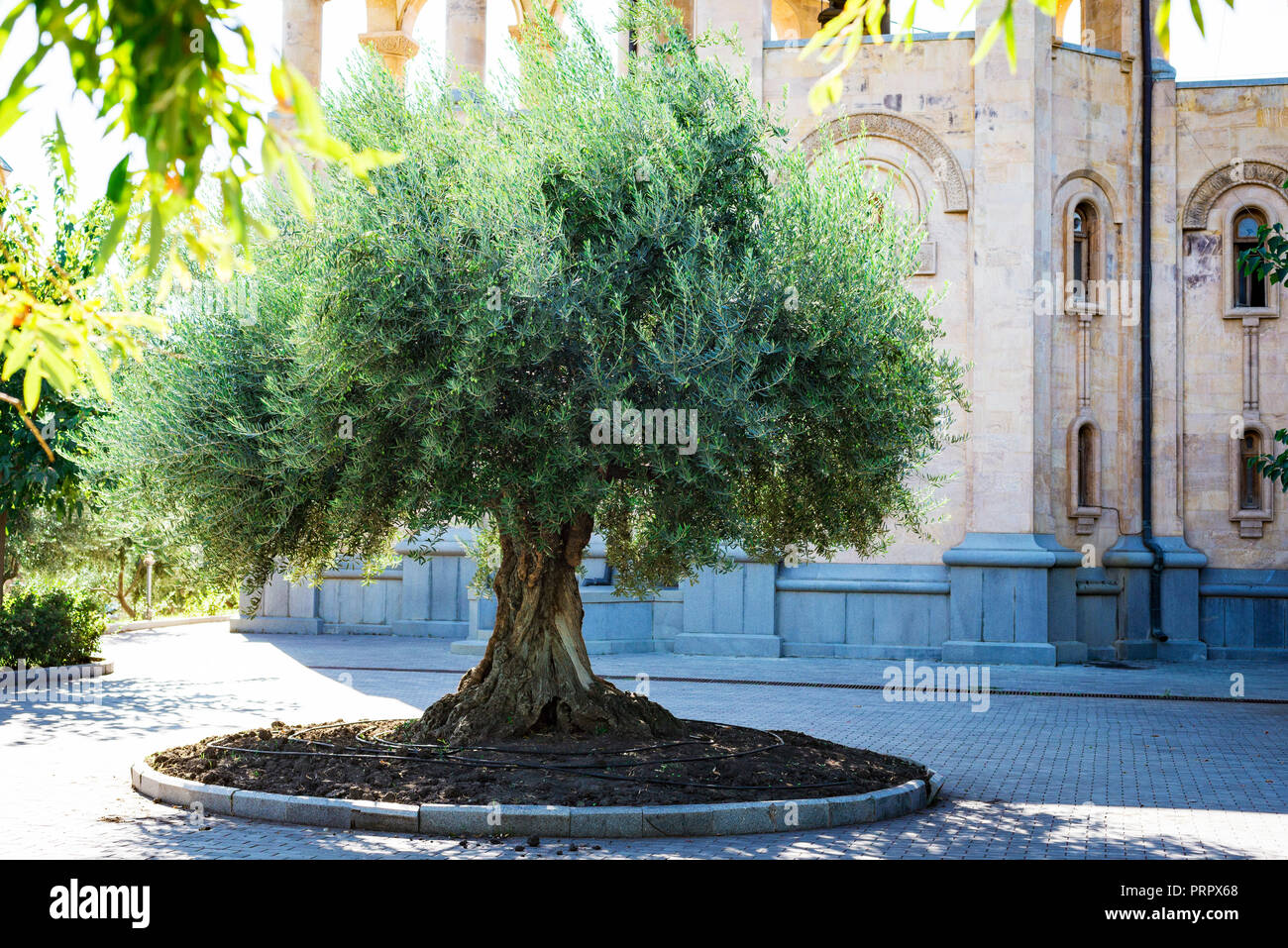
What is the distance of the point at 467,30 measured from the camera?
2628cm

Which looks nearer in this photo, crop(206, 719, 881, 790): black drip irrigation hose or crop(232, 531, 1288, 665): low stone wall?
crop(206, 719, 881, 790): black drip irrigation hose

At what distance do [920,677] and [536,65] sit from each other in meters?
12.9

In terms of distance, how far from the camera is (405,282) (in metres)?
8.72

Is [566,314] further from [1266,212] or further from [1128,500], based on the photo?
[1266,212]

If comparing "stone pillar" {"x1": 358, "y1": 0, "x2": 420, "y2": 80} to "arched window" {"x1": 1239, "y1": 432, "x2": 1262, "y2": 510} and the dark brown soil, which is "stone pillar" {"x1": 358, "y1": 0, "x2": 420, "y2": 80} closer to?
"arched window" {"x1": 1239, "y1": 432, "x2": 1262, "y2": 510}

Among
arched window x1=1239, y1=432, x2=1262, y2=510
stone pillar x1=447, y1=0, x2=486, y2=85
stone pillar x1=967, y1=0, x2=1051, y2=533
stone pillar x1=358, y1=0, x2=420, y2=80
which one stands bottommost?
arched window x1=1239, y1=432, x2=1262, y2=510

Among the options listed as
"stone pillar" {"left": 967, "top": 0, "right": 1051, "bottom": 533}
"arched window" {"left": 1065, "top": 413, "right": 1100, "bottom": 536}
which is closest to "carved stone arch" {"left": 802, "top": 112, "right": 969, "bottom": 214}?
"stone pillar" {"left": 967, "top": 0, "right": 1051, "bottom": 533}

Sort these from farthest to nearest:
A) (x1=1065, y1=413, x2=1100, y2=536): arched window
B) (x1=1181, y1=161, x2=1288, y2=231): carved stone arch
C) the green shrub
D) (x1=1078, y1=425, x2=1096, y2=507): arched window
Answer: (x1=1181, y1=161, x2=1288, y2=231): carved stone arch < (x1=1078, y1=425, x2=1096, y2=507): arched window < (x1=1065, y1=413, x2=1100, y2=536): arched window < the green shrub

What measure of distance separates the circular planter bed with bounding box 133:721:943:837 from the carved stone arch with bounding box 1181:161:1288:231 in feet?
57.0

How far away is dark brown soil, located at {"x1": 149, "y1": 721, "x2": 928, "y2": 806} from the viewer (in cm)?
870

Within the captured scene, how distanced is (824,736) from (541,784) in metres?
4.97

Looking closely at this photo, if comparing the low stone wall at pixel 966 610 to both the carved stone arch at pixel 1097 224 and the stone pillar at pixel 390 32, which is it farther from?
the stone pillar at pixel 390 32

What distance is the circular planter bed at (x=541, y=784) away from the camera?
26.9 ft

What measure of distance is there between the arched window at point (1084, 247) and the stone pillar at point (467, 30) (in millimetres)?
12616
